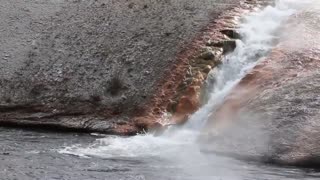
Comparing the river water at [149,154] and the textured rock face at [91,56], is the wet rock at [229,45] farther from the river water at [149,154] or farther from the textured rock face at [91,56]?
the textured rock face at [91,56]

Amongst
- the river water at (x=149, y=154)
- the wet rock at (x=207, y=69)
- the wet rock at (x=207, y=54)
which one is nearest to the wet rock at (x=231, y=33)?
the river water at (x=149, y=154)

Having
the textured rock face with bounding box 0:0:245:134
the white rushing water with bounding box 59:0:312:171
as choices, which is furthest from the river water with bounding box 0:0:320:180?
the textured rock face with bounding box 0:0:245:134

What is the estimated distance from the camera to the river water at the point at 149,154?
446 inches

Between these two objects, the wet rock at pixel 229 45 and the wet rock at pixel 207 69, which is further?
the wet rock at pixel 229 45

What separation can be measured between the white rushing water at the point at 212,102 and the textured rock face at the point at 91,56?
106 cm

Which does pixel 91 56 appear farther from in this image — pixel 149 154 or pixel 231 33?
pixel 149 154

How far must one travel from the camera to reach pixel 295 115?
13.6 meters

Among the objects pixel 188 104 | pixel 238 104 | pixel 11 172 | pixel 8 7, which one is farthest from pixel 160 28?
pixel 11 172

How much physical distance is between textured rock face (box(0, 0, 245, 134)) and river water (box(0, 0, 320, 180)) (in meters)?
1.15

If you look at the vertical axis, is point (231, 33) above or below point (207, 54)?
above

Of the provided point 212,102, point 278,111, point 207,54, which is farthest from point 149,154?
point 207,54

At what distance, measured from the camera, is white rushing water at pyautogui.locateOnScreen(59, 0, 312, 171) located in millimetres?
13281

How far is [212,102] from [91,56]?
461 cm

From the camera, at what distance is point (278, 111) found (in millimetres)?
13945
